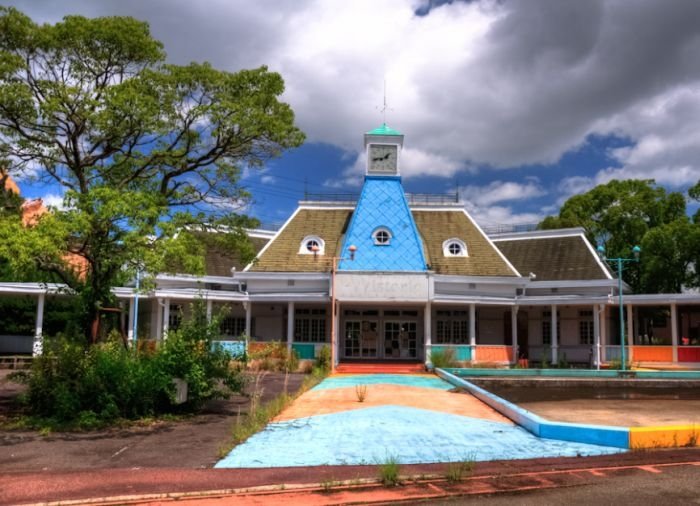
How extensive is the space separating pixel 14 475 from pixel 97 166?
26.3ft

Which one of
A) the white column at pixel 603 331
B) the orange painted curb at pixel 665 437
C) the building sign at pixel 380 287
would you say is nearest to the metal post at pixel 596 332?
the white column at pixel 603 331

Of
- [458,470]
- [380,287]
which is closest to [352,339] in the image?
[380,287]

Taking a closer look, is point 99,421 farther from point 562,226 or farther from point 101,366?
point 562,226

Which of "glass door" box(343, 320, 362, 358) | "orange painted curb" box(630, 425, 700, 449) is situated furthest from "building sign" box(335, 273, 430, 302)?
"orange painted curb" box(630, 425, 700, 449)

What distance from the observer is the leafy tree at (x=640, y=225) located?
102 ft

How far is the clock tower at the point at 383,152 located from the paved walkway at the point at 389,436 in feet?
51.5

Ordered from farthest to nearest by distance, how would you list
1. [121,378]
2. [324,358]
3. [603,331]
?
1. [603,331]
2. [324,358]
3. [121,378]

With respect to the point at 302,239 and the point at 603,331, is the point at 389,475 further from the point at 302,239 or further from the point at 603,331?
the point at 603,331

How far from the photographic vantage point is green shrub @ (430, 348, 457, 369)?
24984 mm

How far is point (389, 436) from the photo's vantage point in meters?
10.5

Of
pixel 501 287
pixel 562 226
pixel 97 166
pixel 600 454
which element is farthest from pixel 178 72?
pixel 562 226

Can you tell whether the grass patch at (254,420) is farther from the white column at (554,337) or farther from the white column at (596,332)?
the white column at (596,332)

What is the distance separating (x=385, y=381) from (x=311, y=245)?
1062 centimetres

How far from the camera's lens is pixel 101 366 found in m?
11.8
